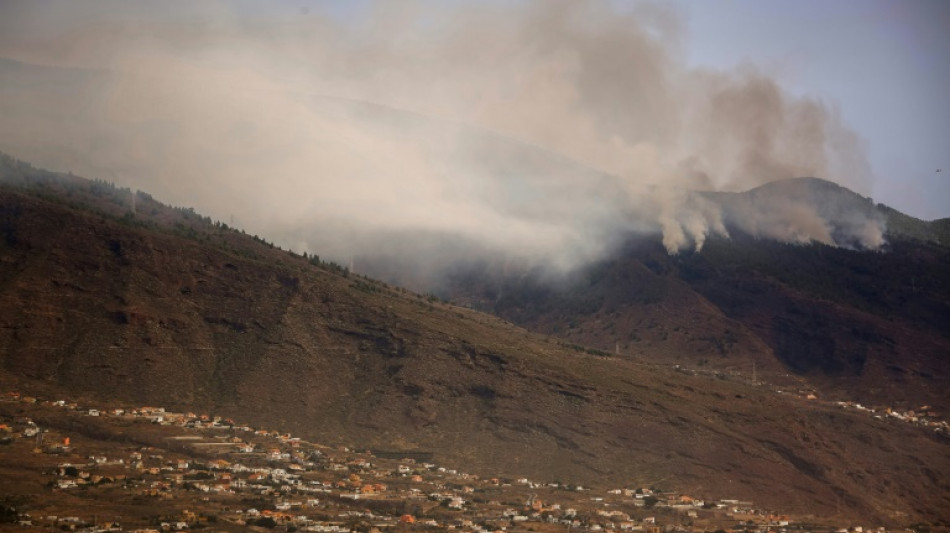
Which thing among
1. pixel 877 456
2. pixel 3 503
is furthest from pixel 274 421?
pixel 877 456

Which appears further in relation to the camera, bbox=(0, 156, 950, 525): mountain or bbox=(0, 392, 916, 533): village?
bbox=(0, 156, 950, 525): mountain

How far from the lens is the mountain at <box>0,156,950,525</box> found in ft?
401

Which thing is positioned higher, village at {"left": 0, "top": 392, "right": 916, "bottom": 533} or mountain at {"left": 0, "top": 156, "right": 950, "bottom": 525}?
mountain at {"left": 0, "top": 156, "right": 950, "bottom": 525}

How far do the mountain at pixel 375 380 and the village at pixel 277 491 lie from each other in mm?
4593

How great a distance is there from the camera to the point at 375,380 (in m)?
134

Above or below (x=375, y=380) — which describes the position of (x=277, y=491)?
below

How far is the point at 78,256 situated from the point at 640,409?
211ft

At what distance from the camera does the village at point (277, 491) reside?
8744 centimetres

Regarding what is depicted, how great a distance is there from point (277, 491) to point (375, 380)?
3561 cm

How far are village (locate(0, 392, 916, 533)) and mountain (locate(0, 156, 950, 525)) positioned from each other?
459 centimetres

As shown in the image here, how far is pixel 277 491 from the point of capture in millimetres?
99125

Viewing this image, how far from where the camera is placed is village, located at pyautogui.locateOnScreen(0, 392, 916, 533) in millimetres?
87438

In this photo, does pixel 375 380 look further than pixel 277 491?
Yes

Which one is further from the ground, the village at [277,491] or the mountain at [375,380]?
the mountain at [375,380]
